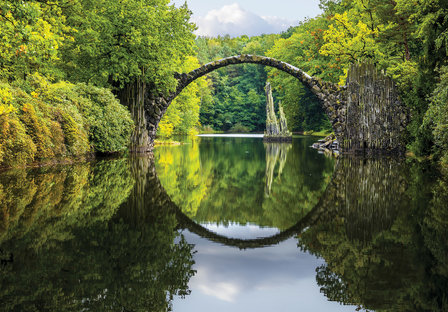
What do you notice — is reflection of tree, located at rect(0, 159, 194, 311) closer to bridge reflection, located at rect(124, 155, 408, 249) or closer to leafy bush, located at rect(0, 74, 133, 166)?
bridge reflection, located at rect(124, 155, 408, 249)

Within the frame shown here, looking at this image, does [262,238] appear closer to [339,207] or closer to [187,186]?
[339,207]

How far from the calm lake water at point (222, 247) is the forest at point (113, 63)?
3404mm

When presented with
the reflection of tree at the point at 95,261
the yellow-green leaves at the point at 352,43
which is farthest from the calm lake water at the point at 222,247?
the yellow-green leaves at the point at 352,43

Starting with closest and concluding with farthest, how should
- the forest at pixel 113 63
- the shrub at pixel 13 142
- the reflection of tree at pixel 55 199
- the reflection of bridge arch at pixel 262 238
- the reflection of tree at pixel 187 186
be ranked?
1. the reflection of bridge arch at pixel 262 238
2. the reflection of tree at pixel 55 199
3. the reflection of tree at pixel 187 186
4. the shrub at pixel 13 142
5. the forest at pixel 113 63

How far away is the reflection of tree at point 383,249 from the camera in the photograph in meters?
3.10

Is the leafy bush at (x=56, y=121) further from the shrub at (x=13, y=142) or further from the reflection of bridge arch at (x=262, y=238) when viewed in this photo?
the reflection of bridge arch at (x=262, y=238)

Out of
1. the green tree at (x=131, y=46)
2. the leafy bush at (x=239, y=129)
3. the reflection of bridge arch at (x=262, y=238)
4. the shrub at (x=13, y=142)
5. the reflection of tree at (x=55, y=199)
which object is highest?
the green tree at (x=131, y=46)

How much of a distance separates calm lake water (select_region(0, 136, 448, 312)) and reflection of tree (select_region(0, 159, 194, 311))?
0.01 m

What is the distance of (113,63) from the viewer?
1848 cm

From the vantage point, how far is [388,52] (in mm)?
22719

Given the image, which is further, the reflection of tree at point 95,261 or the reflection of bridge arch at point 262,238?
the reflection of bridge arch at point 262,238

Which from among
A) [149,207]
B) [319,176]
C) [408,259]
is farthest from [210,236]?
Answer: [319,176]

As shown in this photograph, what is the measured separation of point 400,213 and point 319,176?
511 cm

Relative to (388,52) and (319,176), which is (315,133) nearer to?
(388,52)
